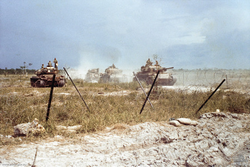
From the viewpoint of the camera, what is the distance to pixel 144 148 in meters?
3.70

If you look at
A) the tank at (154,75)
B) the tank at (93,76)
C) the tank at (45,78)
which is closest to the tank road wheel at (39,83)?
the tank at (45,78)

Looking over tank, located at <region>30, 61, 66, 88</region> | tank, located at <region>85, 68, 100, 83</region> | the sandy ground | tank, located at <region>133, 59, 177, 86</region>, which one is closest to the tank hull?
tank, located at <region>30, 61, 66, 88</region>

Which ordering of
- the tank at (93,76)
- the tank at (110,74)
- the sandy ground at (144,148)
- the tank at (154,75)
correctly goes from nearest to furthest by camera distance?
1. the sandy ground at (144,148)
2. the tank at (154,75)
3. the tank at (110,74)
4. the tank at (93,76)

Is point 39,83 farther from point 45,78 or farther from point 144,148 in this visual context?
point 144,148

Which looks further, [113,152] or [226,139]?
[226,139]

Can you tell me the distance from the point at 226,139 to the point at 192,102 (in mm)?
3298

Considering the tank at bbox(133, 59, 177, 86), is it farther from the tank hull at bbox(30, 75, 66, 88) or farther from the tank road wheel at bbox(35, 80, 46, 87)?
the tank road wheel at bbox(35, 80, 46, 87)

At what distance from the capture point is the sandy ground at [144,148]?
9.92 feet

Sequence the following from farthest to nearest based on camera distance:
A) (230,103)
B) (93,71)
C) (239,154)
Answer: (93,71)
(230,103)
(239,154)

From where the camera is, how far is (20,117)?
191 inches

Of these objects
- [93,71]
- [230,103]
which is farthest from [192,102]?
[93,71]

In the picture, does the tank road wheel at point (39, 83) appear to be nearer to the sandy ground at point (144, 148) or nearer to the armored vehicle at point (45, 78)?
the armored vehicle at point (45, 78)

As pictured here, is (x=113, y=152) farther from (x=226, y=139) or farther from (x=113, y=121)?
(x=226, y=139)

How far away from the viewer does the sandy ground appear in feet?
9.92
